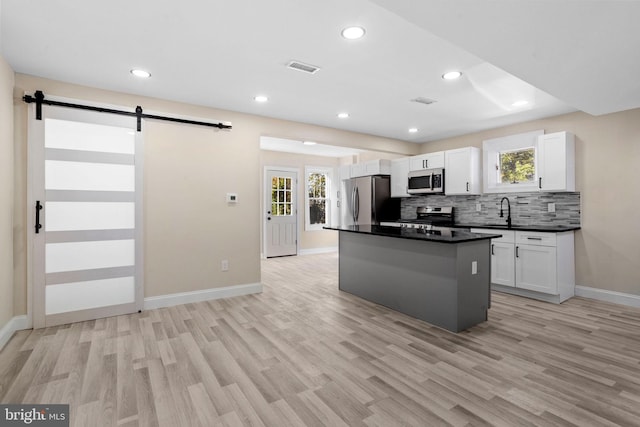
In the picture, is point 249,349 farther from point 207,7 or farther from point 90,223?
point 207,7

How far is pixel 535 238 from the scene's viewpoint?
4.01 m

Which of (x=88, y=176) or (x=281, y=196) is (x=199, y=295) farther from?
(x=281, y=196)

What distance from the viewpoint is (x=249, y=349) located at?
261 cm

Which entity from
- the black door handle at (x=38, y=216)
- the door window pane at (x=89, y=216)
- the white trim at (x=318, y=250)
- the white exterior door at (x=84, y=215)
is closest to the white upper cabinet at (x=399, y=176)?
the white trim at (x=318, y=250)

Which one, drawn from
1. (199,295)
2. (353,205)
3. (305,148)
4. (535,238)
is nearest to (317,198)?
(305,148)

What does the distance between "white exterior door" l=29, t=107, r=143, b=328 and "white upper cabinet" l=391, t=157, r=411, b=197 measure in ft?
14.9

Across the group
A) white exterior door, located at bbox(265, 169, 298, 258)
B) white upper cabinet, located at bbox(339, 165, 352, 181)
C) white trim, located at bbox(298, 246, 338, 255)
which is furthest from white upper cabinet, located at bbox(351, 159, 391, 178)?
white trim, located at bbox(298, 246, 338, 255)

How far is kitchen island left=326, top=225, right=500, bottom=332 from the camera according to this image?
9.74 feet

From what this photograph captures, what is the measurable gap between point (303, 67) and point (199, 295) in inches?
115

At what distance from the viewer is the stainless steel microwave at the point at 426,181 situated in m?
5.54

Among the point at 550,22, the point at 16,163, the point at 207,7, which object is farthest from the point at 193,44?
the point at 550,22

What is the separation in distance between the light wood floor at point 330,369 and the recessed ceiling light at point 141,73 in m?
2.46

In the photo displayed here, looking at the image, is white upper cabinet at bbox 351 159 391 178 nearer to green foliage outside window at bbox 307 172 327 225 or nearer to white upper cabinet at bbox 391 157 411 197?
white upper cabinet at bbox 391 157 411 197

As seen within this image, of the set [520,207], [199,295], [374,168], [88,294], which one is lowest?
[199,295]
